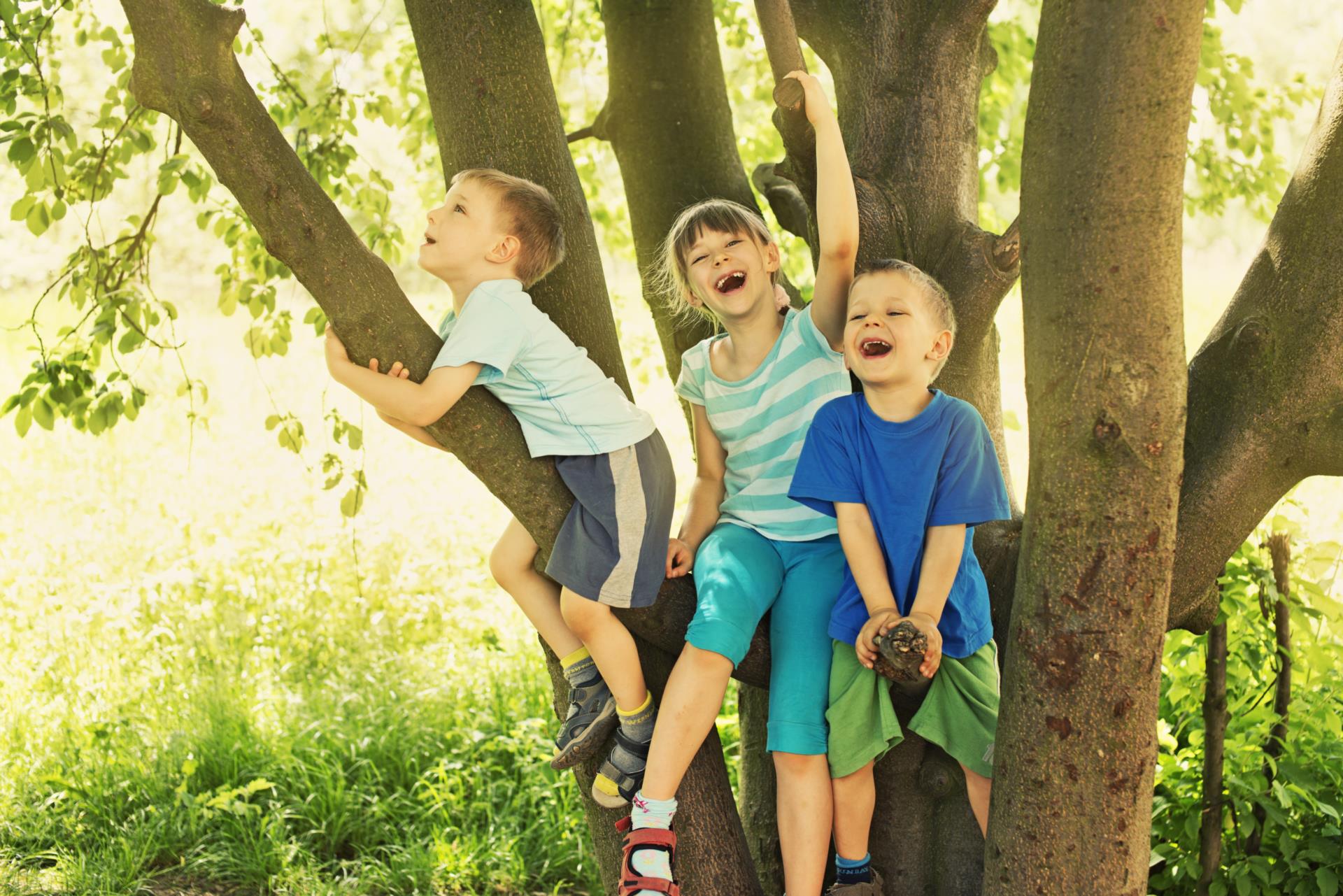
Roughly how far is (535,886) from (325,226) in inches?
101

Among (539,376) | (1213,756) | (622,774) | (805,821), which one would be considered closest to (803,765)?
(805,821)

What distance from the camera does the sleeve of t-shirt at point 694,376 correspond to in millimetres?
2688

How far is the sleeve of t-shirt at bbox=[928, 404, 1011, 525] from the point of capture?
2168 mm

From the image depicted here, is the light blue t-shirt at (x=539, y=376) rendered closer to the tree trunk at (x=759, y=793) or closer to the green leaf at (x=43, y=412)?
the tree trunk at (x=759, y=793)

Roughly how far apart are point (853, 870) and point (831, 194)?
1.38 metres

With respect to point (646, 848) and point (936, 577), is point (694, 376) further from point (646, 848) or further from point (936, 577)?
point (646, 848)

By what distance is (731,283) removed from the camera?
8.53 ft

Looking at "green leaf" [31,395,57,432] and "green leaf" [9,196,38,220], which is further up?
"green leaf" [9,196,38,220]

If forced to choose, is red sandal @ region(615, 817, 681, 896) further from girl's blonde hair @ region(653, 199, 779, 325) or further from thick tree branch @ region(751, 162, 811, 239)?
thick tree branch @ region(751, 162, 811, 239)

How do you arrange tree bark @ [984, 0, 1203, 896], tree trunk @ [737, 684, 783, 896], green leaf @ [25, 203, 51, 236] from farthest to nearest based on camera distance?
green leaf @ [25, 203, 51, 236]
tree trunk @ [737, 684, 783, 896]
tree bark @ [984, 0, 1203, 896]

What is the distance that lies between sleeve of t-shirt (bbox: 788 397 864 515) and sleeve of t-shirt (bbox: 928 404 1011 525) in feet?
0.54

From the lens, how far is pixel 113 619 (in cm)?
526

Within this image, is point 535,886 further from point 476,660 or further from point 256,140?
point 256,140

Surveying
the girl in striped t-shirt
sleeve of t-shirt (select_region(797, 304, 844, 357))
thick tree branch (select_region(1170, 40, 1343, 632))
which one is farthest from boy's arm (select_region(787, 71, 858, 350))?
thick tree branch (select_region(1170, 40, 1343, 632))
